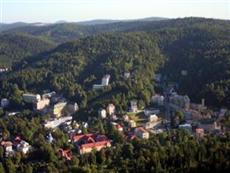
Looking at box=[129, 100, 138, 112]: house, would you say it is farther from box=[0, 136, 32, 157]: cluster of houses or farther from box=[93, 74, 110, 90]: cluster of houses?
box=[0, 136, 32, 157]: cluster of houses

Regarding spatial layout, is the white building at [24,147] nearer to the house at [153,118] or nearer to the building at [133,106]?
the house at [153,118]

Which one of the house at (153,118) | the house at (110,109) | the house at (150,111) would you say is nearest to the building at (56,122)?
the house at (110,109)

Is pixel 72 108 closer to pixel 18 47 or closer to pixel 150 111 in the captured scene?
pixel 150 111

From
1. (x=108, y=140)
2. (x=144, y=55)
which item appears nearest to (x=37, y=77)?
(x=144, y=55)

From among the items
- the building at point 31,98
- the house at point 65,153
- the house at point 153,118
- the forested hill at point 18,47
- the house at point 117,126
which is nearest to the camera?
the house at point 65,153

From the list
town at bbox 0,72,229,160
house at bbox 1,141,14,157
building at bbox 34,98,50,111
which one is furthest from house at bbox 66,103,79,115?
house at bbox 1,141,14,157

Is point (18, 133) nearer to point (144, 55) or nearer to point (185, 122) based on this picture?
point (185, 122)

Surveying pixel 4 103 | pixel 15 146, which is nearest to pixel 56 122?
pixel 15 146

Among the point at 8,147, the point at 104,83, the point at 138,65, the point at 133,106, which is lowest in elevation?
the point at 8,147
